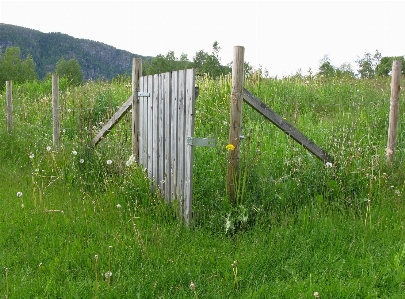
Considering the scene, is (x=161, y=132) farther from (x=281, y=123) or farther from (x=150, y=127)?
(x=281, y=123)

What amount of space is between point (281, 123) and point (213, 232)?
166 cm

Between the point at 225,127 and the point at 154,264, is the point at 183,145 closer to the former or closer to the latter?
the point at 154,264

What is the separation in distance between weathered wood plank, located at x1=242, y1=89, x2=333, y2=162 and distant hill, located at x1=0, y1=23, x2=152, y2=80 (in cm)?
15355

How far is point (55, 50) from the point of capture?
17288 cm

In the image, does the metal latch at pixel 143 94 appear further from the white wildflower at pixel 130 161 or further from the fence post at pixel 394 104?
the fence post at pixel 394 104

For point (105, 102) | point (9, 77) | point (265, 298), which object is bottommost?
point (265, 298)

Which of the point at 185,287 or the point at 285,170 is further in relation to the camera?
the point at 285,170

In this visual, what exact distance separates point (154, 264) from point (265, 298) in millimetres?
1074

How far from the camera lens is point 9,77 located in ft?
248

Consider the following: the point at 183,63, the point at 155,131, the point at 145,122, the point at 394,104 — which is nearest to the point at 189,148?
the point at 155,131

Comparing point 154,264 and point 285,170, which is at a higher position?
point 285,170

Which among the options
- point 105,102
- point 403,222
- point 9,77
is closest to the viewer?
point 403,222

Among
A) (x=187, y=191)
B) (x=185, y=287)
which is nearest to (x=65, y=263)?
(x=185, y=287)

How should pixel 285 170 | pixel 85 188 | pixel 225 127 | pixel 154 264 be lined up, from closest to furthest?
pixel 154 264, pixel 285 170, pixel 85 188, pixel 225 127
